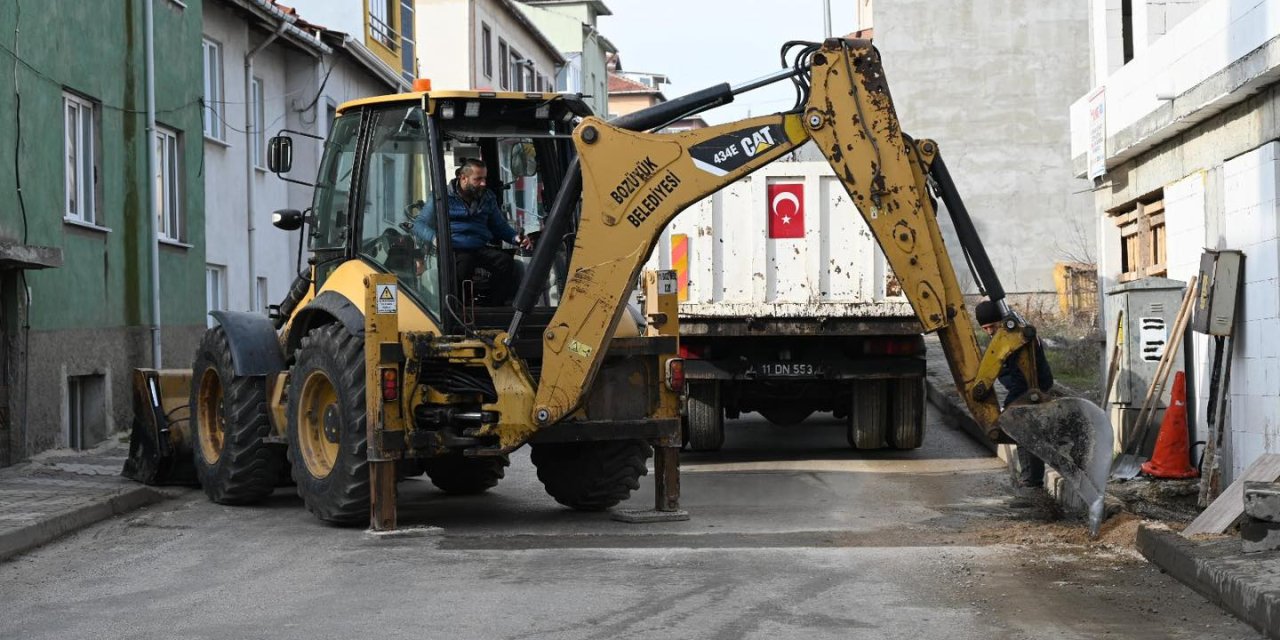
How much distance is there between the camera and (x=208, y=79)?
22656 millimetres

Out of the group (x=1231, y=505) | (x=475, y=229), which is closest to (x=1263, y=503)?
(x=1231, y=505)

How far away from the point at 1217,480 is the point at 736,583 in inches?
192

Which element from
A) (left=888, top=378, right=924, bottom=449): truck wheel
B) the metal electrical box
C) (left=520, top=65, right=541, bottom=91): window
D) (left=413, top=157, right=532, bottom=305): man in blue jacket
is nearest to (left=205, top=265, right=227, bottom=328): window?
(left=888, top=378, right=924, bottom=449): truck wheel

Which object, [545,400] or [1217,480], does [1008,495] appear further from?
[545,400]

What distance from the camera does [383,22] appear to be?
32656 millimetres

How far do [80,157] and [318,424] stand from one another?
23.9 feet

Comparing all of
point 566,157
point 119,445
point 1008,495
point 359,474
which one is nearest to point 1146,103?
point 1008,495

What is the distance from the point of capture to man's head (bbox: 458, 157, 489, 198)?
10.8 metres

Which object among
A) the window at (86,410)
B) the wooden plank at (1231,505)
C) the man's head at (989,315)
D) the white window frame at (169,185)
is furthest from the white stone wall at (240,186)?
the wooden plank at (1231,505)

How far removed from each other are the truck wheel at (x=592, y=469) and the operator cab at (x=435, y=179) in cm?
116

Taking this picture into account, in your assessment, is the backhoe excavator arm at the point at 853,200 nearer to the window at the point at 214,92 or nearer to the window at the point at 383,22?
the window at the point at 214,92

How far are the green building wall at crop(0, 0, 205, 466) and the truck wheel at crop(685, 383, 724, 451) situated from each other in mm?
5966

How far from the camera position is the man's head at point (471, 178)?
1084cm


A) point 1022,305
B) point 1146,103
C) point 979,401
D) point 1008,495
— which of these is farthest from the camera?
point 1022,305
